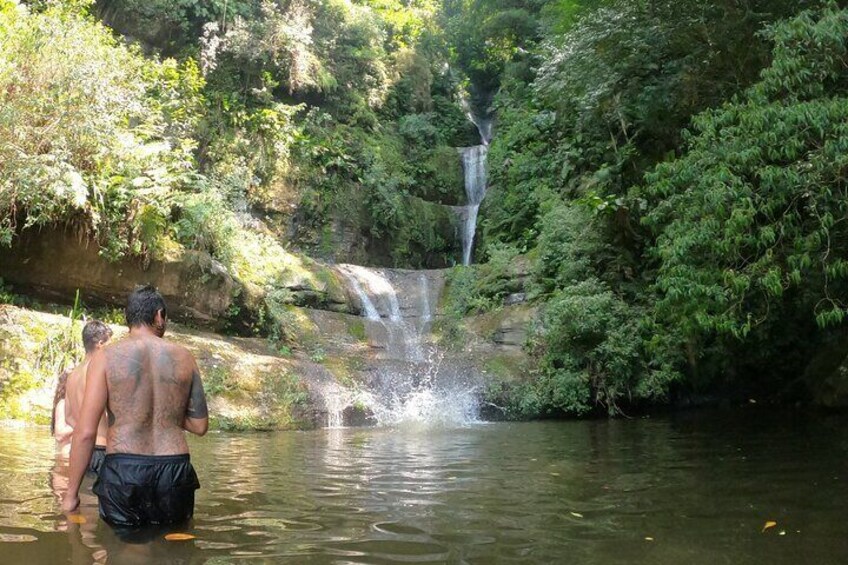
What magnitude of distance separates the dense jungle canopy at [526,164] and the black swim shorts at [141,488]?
7.07m

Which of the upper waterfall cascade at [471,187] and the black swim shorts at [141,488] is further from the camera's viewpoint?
the upper waterfall cascade at [471,187]

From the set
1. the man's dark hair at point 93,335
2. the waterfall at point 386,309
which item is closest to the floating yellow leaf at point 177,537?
the man's dark hair at point 93,335

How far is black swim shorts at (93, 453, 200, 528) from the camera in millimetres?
4008

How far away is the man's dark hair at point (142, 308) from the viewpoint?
4207 mm

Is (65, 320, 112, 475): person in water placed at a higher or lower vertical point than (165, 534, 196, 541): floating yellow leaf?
Result: higher

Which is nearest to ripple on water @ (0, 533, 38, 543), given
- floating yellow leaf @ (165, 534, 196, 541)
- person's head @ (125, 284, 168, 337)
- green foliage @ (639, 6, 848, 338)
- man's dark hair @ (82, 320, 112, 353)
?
floating yellow leaf @ (165, 534, 196, 541)

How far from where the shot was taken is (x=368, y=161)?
2397 cm

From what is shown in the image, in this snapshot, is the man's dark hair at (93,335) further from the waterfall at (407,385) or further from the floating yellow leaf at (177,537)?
the waterfall at (407,385)

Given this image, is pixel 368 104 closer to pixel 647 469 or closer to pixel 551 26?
pixel 551 26

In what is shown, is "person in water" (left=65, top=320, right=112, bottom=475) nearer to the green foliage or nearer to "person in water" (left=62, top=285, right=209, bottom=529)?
"person in water" (left=62, top=285, right=209, bottom=529)

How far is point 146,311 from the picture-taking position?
4.22 meters

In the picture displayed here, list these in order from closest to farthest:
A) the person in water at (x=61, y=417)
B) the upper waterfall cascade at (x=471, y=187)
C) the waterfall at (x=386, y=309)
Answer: the person in water at (x=61, y=417), the waterfall at (x=386, y=309), the upper waterfall cascade at (x=471, y=187)

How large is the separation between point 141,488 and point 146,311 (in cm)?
102

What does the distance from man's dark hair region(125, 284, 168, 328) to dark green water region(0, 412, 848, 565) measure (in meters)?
1.24
